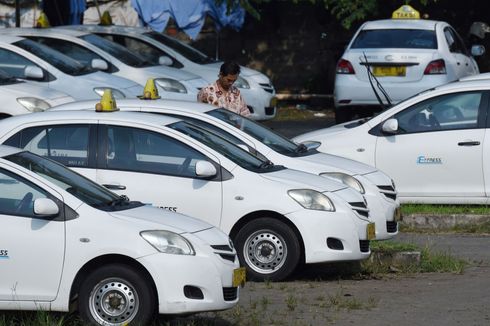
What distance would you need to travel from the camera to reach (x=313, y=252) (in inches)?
421

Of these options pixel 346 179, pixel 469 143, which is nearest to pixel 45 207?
pixel 346 179

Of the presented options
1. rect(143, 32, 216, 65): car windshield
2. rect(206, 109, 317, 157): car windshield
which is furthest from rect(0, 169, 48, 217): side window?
rect(143, 32, 216, 65): car windshield

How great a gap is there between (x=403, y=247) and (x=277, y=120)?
37.7 ft

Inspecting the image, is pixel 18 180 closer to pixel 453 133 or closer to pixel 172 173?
pixel 172 173

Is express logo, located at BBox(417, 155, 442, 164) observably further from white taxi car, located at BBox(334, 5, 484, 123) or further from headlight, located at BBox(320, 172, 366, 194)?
white taxi car, located at BBox(334, 5, 484, 123)

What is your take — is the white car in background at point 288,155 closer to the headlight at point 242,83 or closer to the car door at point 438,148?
the car door at point 438,148

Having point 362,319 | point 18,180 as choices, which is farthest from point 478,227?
point 18,180

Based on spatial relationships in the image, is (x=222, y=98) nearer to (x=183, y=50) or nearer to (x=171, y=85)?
(x=171, y=85)

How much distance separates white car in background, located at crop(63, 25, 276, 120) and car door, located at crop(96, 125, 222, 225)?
9293 millimetres

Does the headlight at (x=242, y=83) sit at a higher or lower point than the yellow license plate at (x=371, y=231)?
higher

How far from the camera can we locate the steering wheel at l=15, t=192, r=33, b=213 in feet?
28.6

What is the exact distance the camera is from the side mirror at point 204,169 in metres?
10.6

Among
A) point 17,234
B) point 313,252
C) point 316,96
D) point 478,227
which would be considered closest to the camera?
point 17,234

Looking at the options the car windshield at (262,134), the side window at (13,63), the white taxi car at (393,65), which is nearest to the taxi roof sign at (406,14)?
the white taxi car at (393,65)
